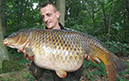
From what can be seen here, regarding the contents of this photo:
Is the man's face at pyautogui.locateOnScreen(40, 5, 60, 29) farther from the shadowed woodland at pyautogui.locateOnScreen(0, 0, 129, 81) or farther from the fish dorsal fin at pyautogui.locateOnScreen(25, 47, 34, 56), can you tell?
the shadowed woodland at pyautogui.locateOnScreen(0, 0, 129, 81)

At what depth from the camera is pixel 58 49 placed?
1.52 m

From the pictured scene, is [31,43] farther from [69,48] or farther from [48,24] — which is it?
[48,24]

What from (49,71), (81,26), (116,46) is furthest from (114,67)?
(81,26)

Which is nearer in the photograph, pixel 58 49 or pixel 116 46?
pixel 58 49

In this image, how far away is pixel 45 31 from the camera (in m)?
1.63

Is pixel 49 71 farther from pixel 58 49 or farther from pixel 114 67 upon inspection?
pixel 114 67

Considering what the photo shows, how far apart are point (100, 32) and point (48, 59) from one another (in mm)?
5656

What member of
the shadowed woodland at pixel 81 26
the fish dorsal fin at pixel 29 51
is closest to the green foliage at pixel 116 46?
the shadowed woodland at pixel 81 26

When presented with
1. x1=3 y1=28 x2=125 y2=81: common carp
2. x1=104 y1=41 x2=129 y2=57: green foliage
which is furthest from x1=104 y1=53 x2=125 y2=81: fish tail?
x1=104 y1=41 x2=129 y2=57: green foliage

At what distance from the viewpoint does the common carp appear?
1.50m

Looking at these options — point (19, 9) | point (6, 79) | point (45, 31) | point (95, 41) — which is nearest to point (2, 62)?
point (6, 79)

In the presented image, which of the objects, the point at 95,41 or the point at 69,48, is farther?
the point at 95,41

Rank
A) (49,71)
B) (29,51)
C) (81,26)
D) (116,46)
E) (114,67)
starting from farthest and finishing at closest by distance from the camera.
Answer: (81,26) < (116,46) < (49,71) < (114,67) < (29,51)

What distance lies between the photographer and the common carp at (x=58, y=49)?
1.50 metres
